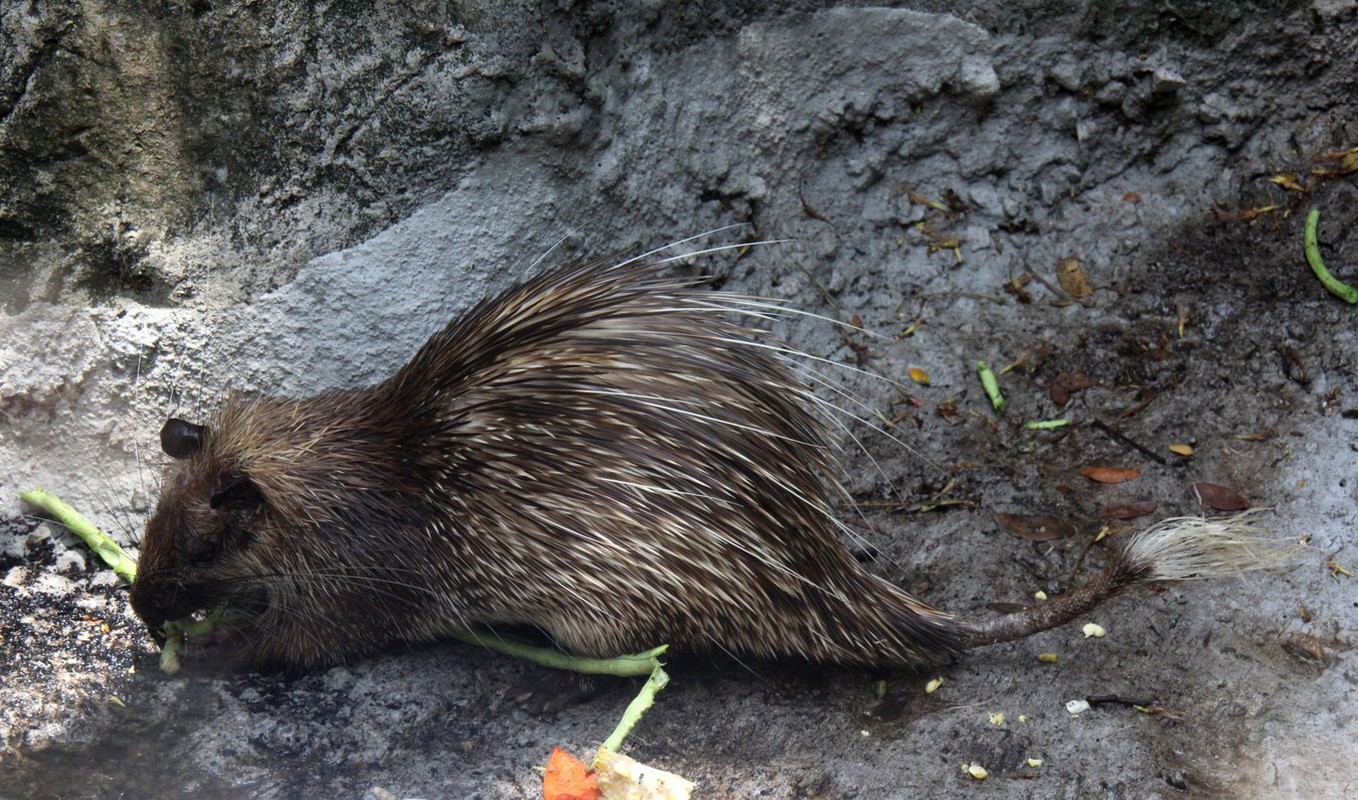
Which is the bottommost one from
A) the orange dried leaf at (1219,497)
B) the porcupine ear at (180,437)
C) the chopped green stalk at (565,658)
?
the orange dried leaf at (1219,497)

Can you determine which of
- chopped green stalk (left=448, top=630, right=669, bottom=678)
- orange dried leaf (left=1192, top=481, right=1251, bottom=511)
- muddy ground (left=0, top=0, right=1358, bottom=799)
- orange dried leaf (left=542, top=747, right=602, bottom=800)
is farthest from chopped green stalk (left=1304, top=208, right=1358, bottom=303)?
orange dried leaf (left=542, top=747, right=602, bottom=800)

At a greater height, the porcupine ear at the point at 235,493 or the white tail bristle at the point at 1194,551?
the porcupine ear at the point at 235,493

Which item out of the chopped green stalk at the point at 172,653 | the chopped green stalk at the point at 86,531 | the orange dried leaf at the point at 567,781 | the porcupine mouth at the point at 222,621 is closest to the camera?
the orange dried leaf at the point at 567,781

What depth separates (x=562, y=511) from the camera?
2629mm

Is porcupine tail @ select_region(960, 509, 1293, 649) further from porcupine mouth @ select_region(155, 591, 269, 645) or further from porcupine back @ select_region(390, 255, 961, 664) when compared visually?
porcupine mouth @ select_region(155, 591, 269, 645)

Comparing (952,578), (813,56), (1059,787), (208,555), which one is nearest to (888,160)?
(813,56)

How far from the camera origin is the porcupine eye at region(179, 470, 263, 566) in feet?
9.25

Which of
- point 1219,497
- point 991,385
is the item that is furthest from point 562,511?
point 1219,497

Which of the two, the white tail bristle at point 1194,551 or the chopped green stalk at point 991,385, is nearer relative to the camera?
the white tail bristle at point 1194,551

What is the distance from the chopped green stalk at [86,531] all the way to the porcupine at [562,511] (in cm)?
27

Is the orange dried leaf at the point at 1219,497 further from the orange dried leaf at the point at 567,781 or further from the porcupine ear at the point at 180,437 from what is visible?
the porcupine ear at the point at 180,437

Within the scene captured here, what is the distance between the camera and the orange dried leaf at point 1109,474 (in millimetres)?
3152

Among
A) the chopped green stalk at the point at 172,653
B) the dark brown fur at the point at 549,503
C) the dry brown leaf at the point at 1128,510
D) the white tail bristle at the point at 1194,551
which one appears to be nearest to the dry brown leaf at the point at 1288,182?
the dry brown leaf at the point at 1128,510

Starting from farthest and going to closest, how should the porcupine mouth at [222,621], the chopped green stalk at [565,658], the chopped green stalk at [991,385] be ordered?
the chopped green stalk at [991,385] < the porcupine mouth at [222,621] < the chopped green stalk at [565,658]
